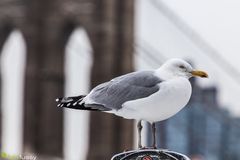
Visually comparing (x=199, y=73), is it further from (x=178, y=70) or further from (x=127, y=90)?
(x=127, y=90)

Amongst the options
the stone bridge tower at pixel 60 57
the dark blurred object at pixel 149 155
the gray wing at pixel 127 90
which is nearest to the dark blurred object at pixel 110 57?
the stone bridge tower at pixel 60 57

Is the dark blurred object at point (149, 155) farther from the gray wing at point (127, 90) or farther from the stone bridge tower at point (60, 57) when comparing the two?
the stone bridge tower at point (60, 57)

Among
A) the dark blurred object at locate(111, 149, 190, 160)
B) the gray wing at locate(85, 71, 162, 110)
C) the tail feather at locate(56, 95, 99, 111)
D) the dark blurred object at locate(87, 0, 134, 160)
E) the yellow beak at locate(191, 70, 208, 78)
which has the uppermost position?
the dark blurred object at locate(87, 0, 134, 160)

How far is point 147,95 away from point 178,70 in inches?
7.0

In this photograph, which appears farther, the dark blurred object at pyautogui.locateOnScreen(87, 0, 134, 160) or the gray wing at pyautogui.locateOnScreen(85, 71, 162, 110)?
the dark blurred object at pyautogui.locateOnScreen(87, 0, 134, 160)

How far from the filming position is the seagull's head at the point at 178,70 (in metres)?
3.13

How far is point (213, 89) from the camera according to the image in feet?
151

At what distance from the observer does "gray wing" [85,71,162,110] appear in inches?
124

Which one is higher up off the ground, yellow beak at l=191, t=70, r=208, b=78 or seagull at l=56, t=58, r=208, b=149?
yellow beak at l=191, t=70, r=208, b=78

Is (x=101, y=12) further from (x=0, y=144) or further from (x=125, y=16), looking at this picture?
(x=0, y=144)

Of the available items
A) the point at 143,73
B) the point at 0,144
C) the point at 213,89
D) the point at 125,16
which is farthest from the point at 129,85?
the point at 213,89

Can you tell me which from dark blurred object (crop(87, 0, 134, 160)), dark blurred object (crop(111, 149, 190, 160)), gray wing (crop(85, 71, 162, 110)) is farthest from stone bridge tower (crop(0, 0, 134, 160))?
dark blurred object (crop(111, 149, 190, 160))

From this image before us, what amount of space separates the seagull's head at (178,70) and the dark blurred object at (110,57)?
1873 cm

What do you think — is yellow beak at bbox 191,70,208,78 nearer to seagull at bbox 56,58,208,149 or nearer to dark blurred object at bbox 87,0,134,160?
seagull at bbox 56,58,208,149
